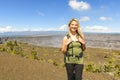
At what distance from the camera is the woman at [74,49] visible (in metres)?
8.34

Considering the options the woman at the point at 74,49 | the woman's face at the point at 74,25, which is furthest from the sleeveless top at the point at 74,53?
the woman's face at the point at 74,25

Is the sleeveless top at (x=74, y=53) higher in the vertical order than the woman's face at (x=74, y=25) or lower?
lower

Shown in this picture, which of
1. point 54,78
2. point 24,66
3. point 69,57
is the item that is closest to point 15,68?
point 24,66

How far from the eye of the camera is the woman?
8.34 m

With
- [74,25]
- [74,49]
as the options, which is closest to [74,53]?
[74,49]

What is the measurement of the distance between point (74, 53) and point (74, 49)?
11 cm

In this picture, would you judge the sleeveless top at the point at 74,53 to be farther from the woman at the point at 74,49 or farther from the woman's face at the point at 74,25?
the woman's face at the point at 74,25

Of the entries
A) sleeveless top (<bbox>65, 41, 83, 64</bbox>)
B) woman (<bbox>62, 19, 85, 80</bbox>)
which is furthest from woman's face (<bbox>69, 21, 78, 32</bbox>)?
sleeveless top (<bbox>65, 41, 83, 64</bbox>)

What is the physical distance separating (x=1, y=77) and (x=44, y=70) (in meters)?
2.51

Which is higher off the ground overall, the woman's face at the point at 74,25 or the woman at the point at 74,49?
the woman's face at the point at 74,25

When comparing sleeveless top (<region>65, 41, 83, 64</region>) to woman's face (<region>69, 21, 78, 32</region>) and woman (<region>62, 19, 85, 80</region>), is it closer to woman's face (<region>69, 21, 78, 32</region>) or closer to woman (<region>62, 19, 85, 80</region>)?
woman (<region>62, 19, 85, 80</region>)

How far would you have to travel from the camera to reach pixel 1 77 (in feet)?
40.2

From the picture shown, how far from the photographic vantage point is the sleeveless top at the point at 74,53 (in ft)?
27.3

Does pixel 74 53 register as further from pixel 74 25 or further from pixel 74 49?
pixel 74 25
